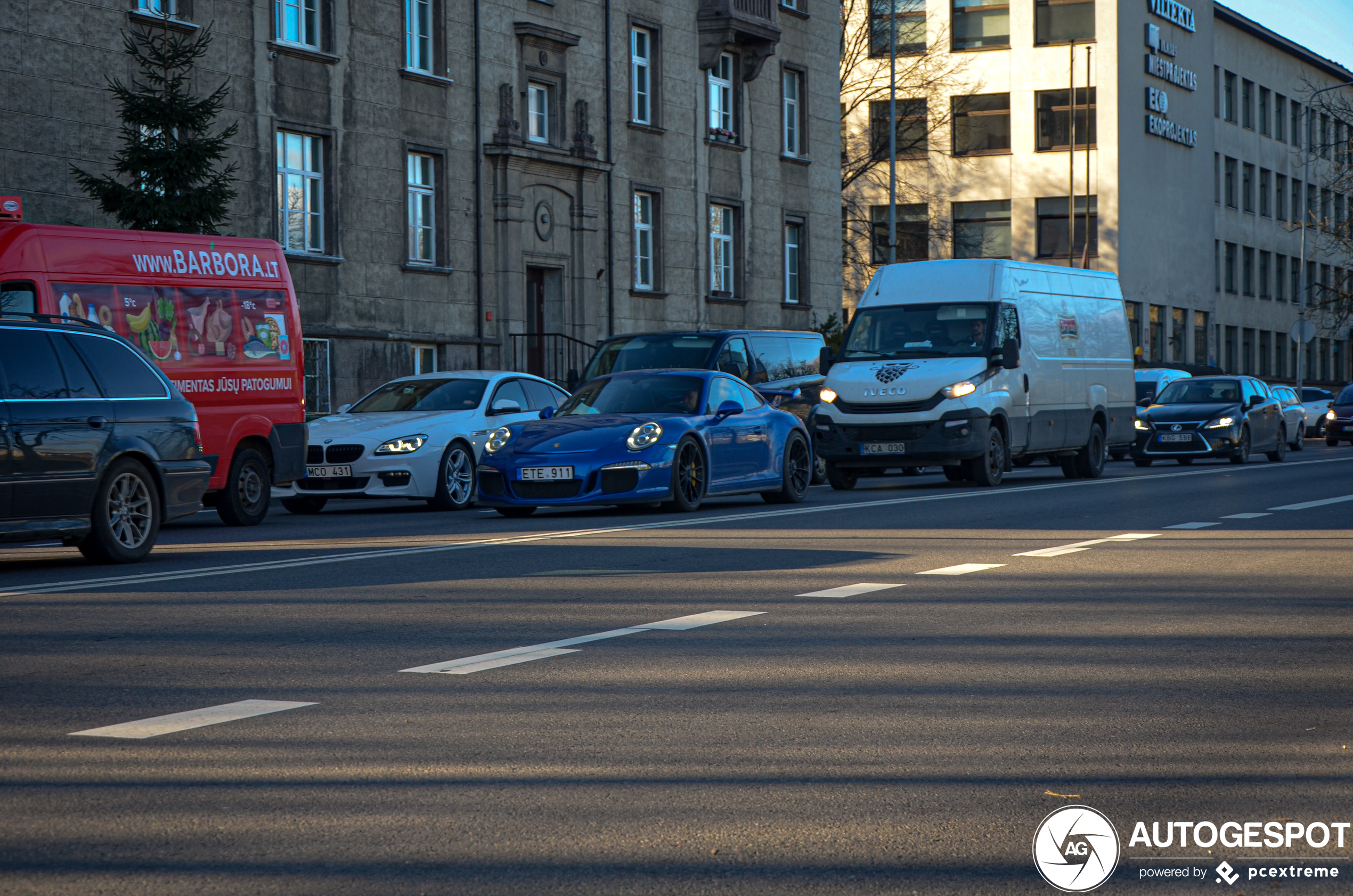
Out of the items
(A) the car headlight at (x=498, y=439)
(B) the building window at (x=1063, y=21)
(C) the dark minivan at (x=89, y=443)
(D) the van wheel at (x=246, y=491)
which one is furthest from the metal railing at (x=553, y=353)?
(B) the building window at (x=1063, y=21)

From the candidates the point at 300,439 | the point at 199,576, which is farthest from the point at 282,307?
the point at 199,576

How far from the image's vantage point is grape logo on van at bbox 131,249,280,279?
631 inches

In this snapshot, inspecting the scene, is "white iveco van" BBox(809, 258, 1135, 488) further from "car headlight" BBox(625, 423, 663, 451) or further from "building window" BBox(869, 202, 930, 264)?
"building window" BBox(869, 202, 930, 264)

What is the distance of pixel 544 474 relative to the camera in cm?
1625

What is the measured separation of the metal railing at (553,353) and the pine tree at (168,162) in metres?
11.0

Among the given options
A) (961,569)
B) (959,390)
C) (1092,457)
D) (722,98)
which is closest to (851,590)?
(961,569)

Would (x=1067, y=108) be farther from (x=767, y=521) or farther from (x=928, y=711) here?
(x=928, y=711)

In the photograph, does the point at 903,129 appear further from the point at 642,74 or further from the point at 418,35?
the point at 418,35

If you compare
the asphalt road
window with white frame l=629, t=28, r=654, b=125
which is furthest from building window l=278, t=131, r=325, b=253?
the asphalt road

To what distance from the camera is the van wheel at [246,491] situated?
16.6 meters

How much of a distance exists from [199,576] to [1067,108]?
62.4m

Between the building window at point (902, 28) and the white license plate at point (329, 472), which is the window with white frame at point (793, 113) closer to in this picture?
the building window at point (902, 28)

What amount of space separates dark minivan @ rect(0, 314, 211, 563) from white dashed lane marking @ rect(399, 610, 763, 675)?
15.6 ft

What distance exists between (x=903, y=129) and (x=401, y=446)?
53.7 m
